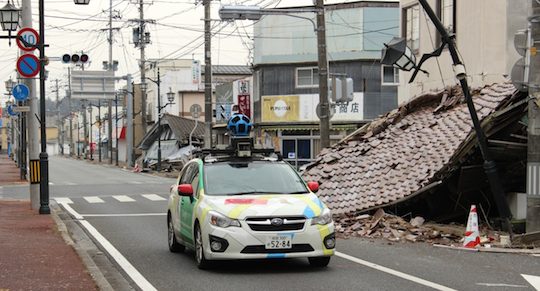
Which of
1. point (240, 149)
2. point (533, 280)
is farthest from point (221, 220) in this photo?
point (533, 280)

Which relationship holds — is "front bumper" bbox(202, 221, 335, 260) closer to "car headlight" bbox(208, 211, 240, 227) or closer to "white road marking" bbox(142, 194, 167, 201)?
"car headlight" bbox(208, 211, 240, 227)

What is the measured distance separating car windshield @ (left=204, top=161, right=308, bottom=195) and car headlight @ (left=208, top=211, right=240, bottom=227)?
792 mm

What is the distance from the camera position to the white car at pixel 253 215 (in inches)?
340

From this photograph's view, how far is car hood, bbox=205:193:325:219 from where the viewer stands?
Answer: 8.71 m

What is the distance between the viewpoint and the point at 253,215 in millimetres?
8648

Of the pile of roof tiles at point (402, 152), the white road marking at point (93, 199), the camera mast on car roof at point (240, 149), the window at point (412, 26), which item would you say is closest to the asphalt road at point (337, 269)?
the camera mast on car roof at point (240, 149)

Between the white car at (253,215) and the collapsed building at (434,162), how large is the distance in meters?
4.76

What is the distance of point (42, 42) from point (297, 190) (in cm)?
1042

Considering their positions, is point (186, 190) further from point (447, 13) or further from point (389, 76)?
point (389, 76)

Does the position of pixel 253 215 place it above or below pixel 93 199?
above

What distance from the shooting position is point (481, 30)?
61.6 feet

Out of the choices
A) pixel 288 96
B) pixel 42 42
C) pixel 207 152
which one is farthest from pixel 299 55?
pixel 207 152

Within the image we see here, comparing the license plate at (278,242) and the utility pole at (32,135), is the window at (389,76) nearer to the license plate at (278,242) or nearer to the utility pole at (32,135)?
the utility pole at (32,135)

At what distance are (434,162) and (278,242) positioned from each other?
6.41 m
